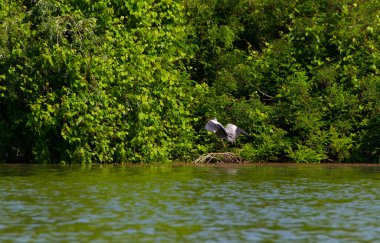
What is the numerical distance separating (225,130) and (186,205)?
37.1 feet

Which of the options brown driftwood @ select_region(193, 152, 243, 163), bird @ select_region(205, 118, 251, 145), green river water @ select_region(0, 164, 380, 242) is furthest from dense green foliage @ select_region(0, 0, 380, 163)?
green river water @ select_region(0, 164, 380, 242)

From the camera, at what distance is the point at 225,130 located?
27.5 metres

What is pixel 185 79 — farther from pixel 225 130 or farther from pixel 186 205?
pixel 186 205

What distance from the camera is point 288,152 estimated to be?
92.6 ft

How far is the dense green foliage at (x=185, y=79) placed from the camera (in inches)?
1002

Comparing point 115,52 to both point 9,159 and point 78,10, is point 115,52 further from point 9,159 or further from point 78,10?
point 9,159

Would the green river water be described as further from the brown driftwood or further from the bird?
the brown driftwood

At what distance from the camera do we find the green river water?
12.8 m

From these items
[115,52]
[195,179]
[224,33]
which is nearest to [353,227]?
[195,179]

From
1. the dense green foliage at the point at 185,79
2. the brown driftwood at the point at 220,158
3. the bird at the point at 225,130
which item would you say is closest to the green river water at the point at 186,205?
the dense green foliage at the point at 185,79

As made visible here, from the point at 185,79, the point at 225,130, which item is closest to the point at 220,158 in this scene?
the point at 225,130

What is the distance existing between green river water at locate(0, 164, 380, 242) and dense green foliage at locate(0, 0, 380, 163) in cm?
169

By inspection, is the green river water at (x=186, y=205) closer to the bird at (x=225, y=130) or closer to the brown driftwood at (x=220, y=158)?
the bird at (x=225, y=130)

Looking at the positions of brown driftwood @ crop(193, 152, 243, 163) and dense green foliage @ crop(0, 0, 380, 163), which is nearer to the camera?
dense green foliage @ crop(0, 0, 380, 163)
